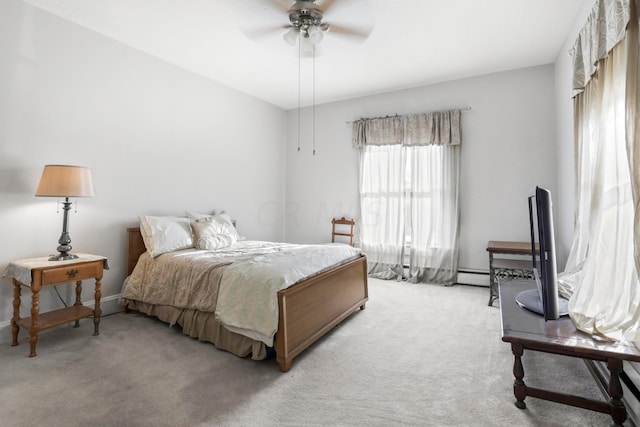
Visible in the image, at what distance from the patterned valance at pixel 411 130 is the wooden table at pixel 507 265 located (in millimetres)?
1539

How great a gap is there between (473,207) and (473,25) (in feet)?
7.45

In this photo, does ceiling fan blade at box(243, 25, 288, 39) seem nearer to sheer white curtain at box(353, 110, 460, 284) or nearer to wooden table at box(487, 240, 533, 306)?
sheer white curtain at box(353, 110, 460, 284)

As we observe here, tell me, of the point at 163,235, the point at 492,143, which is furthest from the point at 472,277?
the point at 163,235

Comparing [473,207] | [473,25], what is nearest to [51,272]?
[473,25]

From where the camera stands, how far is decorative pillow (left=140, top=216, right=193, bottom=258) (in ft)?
10.4

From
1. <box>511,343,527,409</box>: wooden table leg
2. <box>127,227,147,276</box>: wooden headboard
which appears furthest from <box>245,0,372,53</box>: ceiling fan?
<box>511,343,527,409</box>: wooden table leg

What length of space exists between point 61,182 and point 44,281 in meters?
0.78

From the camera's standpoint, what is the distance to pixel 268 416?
1694 millimetres

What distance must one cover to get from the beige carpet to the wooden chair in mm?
2347

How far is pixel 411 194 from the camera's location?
4711mm

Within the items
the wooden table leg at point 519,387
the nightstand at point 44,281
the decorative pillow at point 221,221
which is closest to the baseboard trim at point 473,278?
the wooden table leg at point 519,387

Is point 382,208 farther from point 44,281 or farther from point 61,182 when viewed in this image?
point 44,281

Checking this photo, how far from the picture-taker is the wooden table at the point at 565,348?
1428mm

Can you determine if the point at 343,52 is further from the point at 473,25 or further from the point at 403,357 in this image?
the point at 403,357
